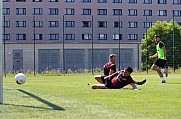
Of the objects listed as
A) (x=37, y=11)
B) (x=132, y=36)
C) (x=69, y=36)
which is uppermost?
(x=37, y=11)

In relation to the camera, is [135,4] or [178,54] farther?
[135,4]

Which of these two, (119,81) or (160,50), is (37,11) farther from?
(119,81)

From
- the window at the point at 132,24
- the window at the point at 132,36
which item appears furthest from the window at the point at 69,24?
the window at the point at 132,36

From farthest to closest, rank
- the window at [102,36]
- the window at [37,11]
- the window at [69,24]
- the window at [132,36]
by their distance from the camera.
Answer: the window at [132,36] < the window at [102,36] < the window at [69,24] < the window at [37,11]

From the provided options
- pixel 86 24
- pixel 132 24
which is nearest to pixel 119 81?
pixel 86 24

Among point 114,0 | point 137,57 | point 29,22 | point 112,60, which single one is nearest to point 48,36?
point 29,22

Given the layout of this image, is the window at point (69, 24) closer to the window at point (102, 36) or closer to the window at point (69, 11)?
the window at point (69, 11)

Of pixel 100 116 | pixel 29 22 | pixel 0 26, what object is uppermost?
pixel 29 22

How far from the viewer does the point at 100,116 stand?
736 centimetres

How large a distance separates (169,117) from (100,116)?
3.48ft

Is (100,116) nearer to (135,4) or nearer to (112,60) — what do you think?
(112,60)

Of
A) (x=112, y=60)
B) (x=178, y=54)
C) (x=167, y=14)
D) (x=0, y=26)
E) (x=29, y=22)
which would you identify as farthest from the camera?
(x=167, y=14)

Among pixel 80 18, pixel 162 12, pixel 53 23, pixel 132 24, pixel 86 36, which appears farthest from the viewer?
pixel 162 12

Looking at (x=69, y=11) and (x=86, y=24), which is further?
(x=69, y=11)
